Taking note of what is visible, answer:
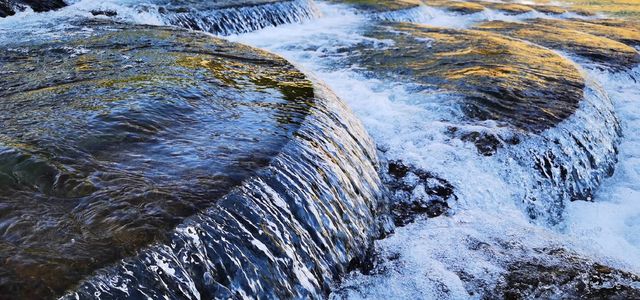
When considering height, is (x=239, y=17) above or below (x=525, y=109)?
above

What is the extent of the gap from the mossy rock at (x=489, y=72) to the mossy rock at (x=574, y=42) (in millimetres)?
2142

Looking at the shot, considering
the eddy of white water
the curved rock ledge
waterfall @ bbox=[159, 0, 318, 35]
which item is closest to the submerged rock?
the eddy of white water

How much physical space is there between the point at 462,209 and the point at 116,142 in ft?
13.9

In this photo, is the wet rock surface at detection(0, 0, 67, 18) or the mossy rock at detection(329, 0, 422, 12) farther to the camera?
the mossy rock at detection(329, 0, 422, 12)

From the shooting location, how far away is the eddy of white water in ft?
15.3

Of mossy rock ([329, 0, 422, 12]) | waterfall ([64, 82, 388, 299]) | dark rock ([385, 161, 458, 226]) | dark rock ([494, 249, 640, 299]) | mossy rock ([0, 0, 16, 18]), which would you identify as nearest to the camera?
waterfall ([64, 82, 388, 299])

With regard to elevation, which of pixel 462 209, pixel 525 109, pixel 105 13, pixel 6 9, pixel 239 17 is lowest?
pixel 462 209

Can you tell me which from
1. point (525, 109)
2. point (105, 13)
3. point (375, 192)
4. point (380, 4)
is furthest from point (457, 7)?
point (375, 192)

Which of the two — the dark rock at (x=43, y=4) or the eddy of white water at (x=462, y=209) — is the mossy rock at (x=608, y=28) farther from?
the dark rock at (x=43, y=4)

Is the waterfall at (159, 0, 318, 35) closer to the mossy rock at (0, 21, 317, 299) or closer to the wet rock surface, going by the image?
the wet rock surface

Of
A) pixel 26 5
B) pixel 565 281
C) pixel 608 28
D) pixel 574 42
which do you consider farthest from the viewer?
pixel 608 28

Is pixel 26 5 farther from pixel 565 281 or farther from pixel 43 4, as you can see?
pixel 565 281

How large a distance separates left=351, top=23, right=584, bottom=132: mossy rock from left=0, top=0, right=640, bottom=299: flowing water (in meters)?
0.11

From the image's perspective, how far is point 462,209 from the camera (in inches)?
247
